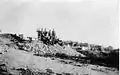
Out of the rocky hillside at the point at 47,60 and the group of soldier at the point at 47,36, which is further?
the group of soldier at the point at 47,36

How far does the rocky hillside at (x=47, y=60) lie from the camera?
5.45 metres

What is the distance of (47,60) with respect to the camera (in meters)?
5.94

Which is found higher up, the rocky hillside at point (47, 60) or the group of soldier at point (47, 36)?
the group of soldier at point (47, 36)

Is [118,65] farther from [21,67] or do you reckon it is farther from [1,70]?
[1,70]

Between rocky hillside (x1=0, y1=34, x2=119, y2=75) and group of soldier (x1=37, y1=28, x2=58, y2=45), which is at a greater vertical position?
group of soldier (x1=37, y1=28, x2=58, y2=45)

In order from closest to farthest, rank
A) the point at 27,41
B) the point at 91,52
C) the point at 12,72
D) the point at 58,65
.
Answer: the point at 12,72 → the point at 58,65 → the point at 91,52 → the point at 27,41

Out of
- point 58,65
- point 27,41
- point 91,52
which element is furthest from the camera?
point 27,41

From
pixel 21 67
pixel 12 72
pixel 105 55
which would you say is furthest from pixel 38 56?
pixel 105 55

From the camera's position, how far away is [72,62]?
595 centimetres

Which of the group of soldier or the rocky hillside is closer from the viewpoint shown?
the rocky hillside

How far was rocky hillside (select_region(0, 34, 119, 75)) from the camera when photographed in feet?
17.9

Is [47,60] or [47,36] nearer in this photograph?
[47,60]

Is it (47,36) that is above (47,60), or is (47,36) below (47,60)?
above

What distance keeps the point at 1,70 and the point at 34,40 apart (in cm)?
212
